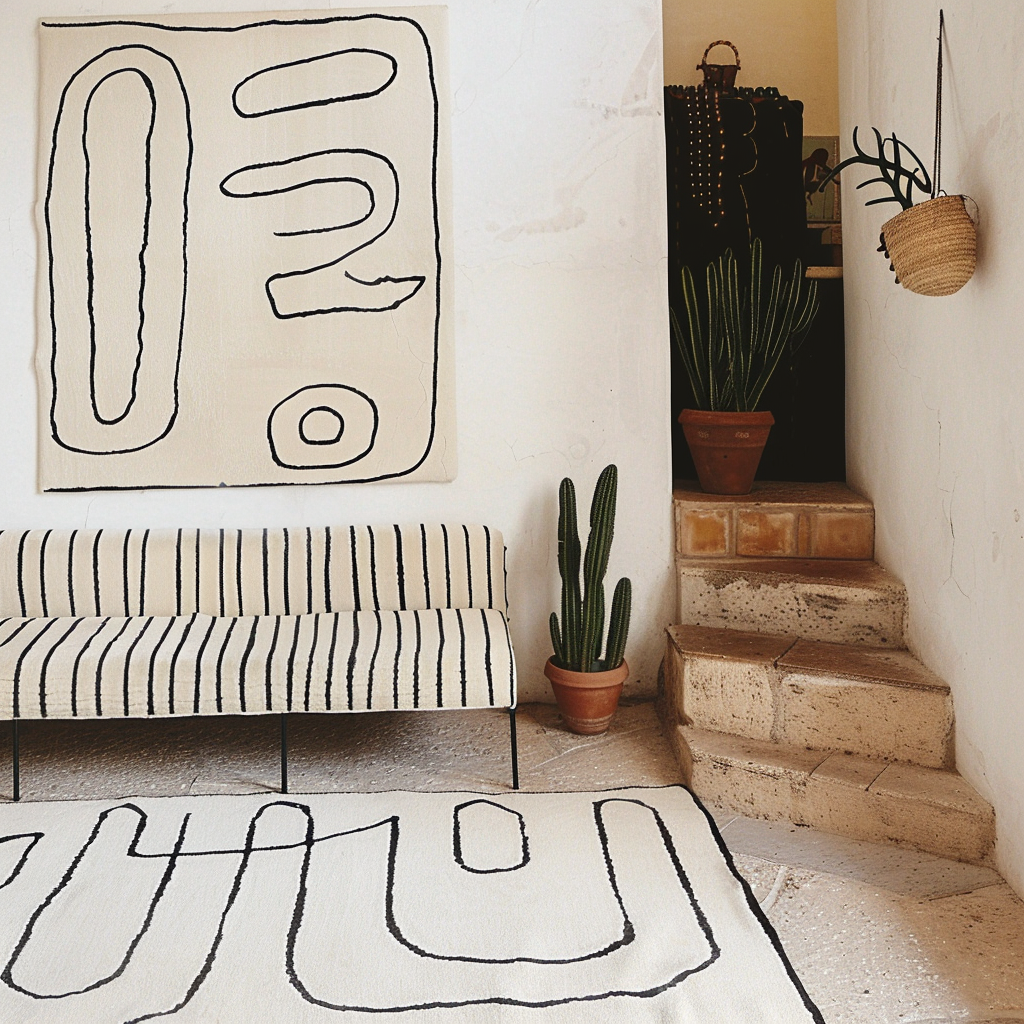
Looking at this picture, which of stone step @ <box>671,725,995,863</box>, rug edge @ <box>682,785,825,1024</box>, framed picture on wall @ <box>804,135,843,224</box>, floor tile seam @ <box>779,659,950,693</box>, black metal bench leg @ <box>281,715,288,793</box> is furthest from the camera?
framed picture on wall @ <box>804,135,843,224</box>

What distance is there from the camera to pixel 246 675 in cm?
261

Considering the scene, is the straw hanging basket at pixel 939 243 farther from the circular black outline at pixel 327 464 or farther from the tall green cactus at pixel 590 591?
the circular black outline at pixel 327 464

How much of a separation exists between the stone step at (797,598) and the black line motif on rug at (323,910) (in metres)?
0.78

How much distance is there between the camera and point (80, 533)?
313 centimetres

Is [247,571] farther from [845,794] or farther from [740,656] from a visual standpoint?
[845,794]

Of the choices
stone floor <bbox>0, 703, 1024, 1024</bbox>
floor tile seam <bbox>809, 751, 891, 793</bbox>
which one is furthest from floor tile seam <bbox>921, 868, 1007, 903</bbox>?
floor tile seam <bbox>809, 751, 891, 793</bbox>

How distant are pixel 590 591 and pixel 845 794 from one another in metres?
0.96

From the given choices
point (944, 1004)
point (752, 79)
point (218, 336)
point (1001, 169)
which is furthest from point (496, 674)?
point (752, 79)

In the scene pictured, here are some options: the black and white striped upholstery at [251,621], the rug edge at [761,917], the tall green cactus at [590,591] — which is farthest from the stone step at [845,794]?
the black and white striped upholstery at [251,621]

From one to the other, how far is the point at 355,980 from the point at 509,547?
172cm

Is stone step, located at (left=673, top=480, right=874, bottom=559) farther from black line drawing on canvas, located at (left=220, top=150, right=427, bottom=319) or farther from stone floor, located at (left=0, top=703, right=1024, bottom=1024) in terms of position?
black line drawing on canvas, located at (left=220, top=150, right=427, bottom=319)

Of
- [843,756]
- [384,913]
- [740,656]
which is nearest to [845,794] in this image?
[843,756]

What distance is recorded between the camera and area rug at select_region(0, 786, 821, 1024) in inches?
69.7

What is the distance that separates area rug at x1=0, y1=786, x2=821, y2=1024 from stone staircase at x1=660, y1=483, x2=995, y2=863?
0.24 m
